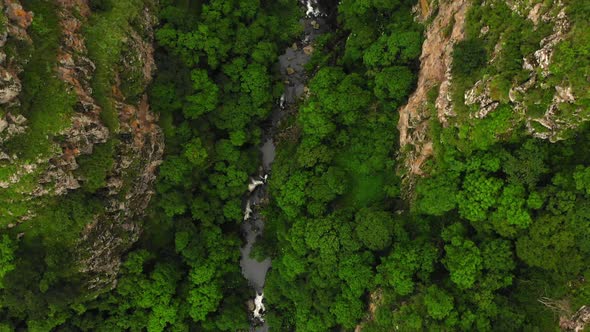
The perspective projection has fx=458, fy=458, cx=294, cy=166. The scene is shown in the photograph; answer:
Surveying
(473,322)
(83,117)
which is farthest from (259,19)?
(473,322)

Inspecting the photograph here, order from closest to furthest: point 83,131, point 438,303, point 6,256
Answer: point 438,303
point 6,256
point 83,131

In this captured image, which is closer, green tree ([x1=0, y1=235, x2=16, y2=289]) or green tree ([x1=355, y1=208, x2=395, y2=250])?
green tree ([x1=0, y1=235, x2=16, y2=289])

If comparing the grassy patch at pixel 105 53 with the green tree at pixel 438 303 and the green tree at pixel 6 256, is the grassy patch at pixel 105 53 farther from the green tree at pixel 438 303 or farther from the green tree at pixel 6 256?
the green tree at pixel 438 303

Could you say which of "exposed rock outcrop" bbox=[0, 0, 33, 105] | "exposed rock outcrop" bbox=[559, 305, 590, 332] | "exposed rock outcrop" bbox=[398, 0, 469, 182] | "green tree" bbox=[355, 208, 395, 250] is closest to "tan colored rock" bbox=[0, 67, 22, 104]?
"exposed rock outcrop" bbox=[0, 0, 33, 105]

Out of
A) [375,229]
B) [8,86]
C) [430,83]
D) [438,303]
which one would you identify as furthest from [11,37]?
[438,303]

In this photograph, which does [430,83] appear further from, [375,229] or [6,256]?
[6,256]

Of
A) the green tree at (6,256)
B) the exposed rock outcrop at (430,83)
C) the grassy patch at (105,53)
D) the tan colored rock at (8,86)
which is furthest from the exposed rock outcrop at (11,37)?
the exposed rock outcrop at (430,83)

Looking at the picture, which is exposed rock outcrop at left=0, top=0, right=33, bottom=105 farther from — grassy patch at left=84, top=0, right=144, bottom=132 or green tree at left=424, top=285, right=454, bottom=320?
green tree at left=424, top=285, right=454, bottom=320
